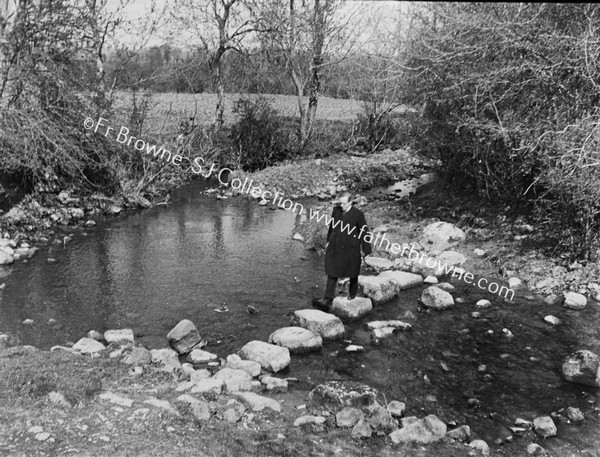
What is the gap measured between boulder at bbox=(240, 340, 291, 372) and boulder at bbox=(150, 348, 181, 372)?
911 millimetres

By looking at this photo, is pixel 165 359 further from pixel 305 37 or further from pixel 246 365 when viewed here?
pixel 305 37

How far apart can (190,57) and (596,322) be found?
19.9 m

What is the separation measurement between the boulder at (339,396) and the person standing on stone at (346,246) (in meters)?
3.03

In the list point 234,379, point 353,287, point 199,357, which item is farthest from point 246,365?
point 353,287

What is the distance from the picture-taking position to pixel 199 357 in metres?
7.52

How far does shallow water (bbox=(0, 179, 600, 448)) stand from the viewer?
6883 millimetres

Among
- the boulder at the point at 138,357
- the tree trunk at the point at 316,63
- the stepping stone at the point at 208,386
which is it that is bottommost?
the boulder at the point at 138,357

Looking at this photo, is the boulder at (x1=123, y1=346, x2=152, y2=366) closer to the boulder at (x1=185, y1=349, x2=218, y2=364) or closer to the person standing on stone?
the boulder at (x1=185, y1=349, x2=218, y2=364)

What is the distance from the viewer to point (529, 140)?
37.9ft

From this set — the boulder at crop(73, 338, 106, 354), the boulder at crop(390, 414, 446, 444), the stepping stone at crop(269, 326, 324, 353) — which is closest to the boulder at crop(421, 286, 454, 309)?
the stepping stone at crop(269, 326, 324, 353)

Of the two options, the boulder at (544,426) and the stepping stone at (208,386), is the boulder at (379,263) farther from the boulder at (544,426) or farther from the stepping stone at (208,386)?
the stepping stone at (208,386)

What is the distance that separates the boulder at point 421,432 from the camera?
554cm

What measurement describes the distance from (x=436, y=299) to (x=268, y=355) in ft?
12.1

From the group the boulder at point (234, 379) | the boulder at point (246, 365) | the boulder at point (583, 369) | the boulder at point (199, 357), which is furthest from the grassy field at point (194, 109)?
the boulder at point (583, 369)
